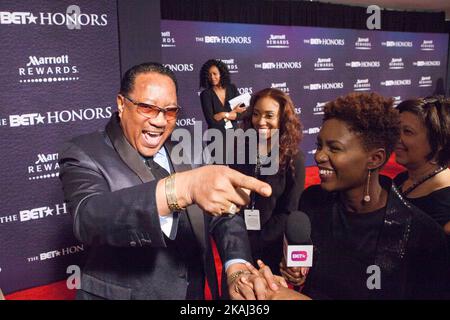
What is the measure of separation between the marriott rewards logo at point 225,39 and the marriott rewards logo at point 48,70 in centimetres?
306

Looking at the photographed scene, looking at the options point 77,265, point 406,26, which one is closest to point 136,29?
point 77,265

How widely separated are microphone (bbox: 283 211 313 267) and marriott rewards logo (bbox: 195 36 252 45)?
4728mm

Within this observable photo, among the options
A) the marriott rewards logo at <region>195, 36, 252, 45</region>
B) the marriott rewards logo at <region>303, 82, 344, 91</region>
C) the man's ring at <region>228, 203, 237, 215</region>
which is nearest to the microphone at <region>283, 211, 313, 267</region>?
the man's ring at <region>228, 203, 237, 215</region>

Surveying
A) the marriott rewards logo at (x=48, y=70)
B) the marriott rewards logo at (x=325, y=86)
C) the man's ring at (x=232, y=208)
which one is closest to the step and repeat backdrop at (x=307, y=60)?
the marriott rewards logo at (x=325, y=86)

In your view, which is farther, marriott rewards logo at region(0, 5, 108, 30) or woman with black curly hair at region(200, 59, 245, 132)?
woman with black curly hair at region(200, 59, 245, 132)

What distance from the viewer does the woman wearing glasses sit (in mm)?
2037

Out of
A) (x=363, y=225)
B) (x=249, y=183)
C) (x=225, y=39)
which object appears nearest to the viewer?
(x=249, y=183)

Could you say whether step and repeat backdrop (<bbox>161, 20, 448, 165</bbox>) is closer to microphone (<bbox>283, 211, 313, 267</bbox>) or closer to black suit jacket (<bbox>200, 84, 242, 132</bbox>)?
black suit jacket (<bbox>200, 84, 242, 132</bbox>)

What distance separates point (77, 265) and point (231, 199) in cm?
274

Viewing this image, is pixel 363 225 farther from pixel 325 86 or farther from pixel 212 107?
pixel 325 86

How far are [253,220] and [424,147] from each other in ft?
3.21

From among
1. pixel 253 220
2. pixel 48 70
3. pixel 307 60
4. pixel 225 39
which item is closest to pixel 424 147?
pixel 253 220

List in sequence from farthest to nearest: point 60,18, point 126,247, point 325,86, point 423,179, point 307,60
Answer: point 325,86, point 307,60, point 60,18, point 423,179, point 126,247

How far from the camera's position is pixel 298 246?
5.10ft
